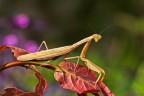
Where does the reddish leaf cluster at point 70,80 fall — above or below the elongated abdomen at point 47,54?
below

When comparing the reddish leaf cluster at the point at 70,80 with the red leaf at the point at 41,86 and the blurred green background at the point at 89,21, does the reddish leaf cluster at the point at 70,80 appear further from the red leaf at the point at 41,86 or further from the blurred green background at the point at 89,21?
the blurred green background at the point at 89,21

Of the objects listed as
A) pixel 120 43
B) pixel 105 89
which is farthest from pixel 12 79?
pixel 120 43

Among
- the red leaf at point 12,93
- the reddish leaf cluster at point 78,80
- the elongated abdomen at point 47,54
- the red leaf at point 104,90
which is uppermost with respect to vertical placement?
the elongated abdomen at point 47,54

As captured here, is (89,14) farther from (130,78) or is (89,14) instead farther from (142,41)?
(130,78)

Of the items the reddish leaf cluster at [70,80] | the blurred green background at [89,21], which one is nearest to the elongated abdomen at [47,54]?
the reddish leaf cluster at [70,80]

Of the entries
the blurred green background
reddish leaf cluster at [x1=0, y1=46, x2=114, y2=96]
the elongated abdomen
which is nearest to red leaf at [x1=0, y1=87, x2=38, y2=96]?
reddish leaf cluster at [x1=0, y1=46, x2=114, y2=96]

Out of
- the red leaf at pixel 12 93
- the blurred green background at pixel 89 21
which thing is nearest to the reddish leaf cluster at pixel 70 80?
the red leaf at pixel 12 93

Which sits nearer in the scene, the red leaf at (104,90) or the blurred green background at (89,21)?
the red leaf at (104,90)

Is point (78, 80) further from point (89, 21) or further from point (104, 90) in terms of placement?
point (89, 21)
